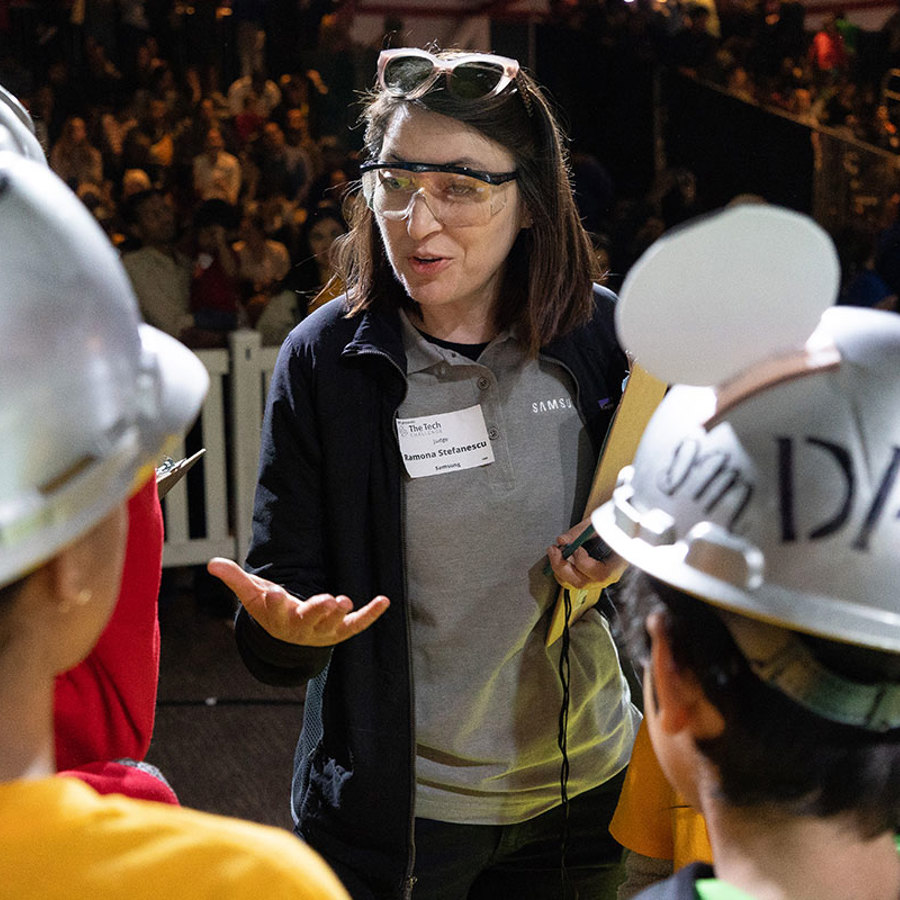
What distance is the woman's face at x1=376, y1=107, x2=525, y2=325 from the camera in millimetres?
1729

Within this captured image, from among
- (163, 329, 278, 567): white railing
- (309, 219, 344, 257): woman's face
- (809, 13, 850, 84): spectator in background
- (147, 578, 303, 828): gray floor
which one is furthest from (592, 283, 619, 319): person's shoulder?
(809, 13, 850, 84): spectator in background

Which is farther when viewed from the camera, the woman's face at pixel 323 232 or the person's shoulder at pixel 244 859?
the woman's face at pixel 323 232

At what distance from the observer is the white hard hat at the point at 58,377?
759 millimetres

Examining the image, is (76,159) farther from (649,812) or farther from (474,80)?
(649,812)

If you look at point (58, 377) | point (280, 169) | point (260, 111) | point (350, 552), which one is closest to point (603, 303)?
point (350, 552)

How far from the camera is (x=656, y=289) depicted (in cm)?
91

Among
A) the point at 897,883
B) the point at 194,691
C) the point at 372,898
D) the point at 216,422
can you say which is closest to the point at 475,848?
the point at 372,898

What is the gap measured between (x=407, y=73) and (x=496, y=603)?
2.61 feet

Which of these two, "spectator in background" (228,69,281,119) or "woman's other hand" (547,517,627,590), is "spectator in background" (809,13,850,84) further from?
"woman's other hand" (547,517,627,590)

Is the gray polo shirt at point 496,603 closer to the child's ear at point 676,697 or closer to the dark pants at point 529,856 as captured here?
the dark pants at point 529,856

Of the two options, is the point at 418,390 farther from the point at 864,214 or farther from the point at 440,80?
the point at 864,214

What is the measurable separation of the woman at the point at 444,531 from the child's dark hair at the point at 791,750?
74 centimetres

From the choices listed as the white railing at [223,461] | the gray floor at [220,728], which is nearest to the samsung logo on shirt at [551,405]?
the gray floor at [220,728]

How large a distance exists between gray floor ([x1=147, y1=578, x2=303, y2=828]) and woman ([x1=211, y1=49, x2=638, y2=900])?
1.86 metres
